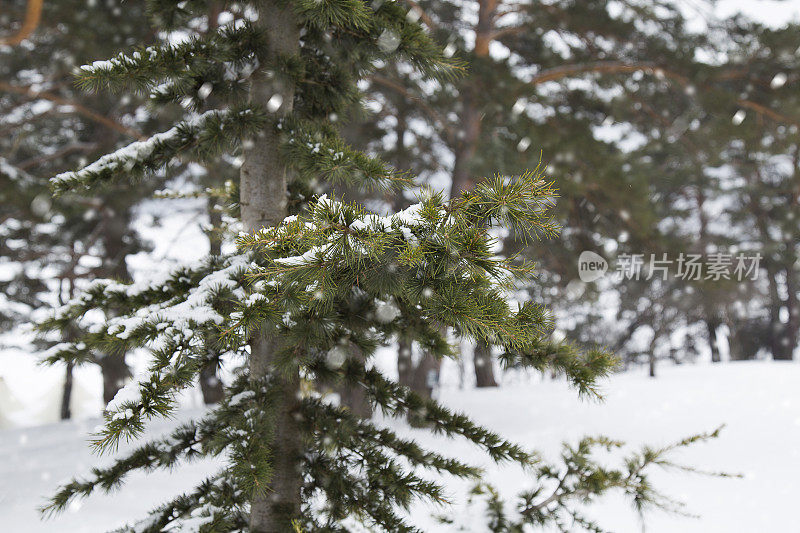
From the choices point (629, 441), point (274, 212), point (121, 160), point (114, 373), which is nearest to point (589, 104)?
point (629, 441)

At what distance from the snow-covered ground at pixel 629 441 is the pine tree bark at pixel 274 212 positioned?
804mm

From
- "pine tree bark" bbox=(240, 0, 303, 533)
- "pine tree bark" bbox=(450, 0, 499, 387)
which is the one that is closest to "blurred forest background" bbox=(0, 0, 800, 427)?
"pine tree bark" bbox=(450, 0, 499, 387)

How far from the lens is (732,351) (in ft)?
60.2

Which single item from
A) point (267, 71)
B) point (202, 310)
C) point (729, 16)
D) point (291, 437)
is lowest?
point (291, 437)

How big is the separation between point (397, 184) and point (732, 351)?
2044cm

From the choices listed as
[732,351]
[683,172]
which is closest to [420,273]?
[683,172]

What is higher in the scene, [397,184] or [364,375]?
[397,184]

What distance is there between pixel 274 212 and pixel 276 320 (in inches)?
39.4

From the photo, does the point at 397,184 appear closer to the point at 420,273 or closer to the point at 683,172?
the point at 420,273

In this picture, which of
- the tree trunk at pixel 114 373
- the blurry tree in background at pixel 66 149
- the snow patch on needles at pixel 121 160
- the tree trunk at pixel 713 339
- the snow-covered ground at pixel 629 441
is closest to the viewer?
the snow patch on needles at pixel 121 160

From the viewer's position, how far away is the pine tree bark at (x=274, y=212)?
2.25 metres

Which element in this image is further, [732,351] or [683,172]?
[732,351]

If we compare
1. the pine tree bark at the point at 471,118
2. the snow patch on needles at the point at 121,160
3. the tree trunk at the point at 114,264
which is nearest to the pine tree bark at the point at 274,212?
the snow patch on needles at the point at 121,160

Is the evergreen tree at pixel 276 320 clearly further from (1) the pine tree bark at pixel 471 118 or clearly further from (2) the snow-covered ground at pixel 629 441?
(1) the pine tree bark at pixel 471 118
